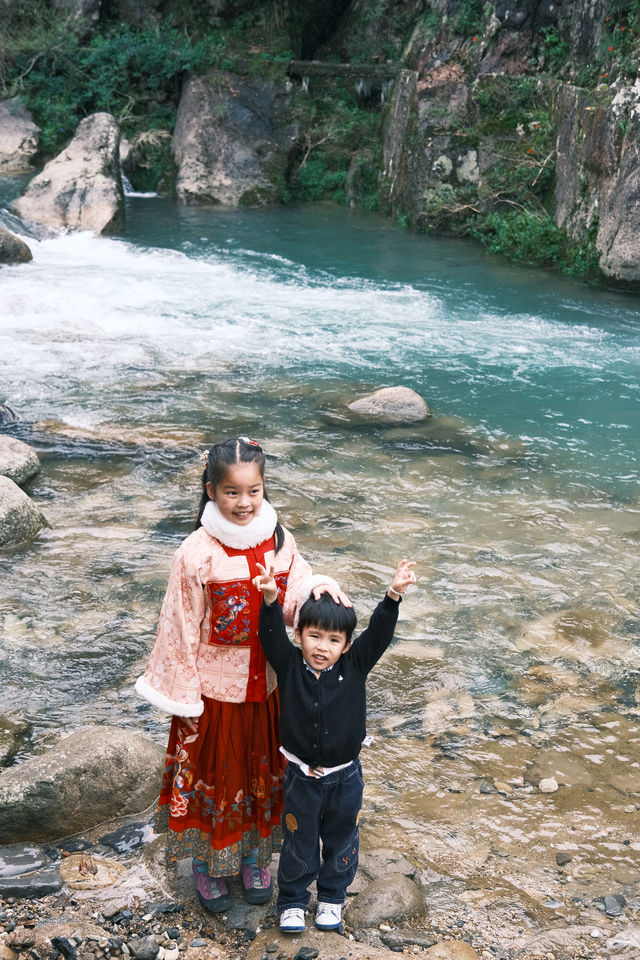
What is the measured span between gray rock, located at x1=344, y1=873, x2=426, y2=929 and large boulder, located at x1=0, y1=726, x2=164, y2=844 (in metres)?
0.92

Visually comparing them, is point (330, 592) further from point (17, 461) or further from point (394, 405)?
point (394, 405)

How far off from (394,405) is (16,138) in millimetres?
14561

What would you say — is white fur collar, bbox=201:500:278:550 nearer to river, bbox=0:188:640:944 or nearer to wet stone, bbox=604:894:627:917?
river, bbox=0:188:640:944

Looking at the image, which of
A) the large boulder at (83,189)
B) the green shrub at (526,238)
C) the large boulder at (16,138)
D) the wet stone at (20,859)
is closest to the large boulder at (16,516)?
the wet stone at (20,859)

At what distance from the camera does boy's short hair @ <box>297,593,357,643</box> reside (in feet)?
9.05

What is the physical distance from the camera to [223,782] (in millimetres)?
2867

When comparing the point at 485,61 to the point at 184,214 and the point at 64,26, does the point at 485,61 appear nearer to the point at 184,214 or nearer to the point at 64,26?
the point at 184,214

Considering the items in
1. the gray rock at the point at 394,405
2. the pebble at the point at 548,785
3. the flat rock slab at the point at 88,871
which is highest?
the gray rock at the point at 394,405

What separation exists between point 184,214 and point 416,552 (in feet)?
41.9

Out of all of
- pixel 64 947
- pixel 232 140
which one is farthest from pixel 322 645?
pixel 232 140

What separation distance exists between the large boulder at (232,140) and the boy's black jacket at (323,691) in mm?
16355

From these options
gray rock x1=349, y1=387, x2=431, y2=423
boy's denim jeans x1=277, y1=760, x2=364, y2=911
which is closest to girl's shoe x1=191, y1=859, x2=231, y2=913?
boy's denim jeans x1=277, y1=760, x2=364, y2=911

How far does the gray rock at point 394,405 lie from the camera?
26.2 feet

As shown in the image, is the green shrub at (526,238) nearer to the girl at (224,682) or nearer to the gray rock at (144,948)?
the girl at (224,682)
